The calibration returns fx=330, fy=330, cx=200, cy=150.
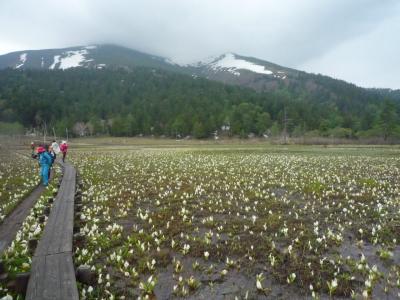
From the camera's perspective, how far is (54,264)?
22.5 ft

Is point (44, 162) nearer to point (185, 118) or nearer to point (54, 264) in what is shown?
point (54, 264)

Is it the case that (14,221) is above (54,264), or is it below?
below

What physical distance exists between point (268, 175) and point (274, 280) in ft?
49.5

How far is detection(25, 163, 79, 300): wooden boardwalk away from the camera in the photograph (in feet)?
19.1

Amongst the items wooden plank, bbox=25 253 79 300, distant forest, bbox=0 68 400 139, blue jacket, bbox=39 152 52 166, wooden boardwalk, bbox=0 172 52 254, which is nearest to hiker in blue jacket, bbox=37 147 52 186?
blue jacket, bbox=39 152 52 166

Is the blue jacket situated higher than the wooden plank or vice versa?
the blue jacket

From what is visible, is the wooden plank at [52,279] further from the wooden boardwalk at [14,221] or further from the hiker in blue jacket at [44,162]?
the hiker in blue jacket at [44,162]

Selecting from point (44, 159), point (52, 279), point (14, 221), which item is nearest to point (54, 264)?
point (52, 279)

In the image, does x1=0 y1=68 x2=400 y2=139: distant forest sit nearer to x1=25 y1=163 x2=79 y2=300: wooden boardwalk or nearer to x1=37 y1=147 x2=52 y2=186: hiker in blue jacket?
x1=37 y1=147 x2=52 y2=186: hiker in blue jacket

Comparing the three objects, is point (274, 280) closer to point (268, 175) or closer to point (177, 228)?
point (177, 228)

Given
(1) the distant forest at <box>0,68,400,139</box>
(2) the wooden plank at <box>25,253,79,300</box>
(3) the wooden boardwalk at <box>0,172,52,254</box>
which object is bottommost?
(3) the wooden boardwalk at <box>0,172,52,254</box>

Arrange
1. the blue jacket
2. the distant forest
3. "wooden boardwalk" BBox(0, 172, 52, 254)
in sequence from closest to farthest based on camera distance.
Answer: "wooden boardwalk" BBox(0, 172, 52, 254) → the blue jacket → the distant forest

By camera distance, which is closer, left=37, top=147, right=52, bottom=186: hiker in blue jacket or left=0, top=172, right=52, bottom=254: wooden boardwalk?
left=0, top=172, right=52, bottom=254: wooden boardwalk

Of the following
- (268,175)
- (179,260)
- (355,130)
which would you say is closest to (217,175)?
(268,175)
